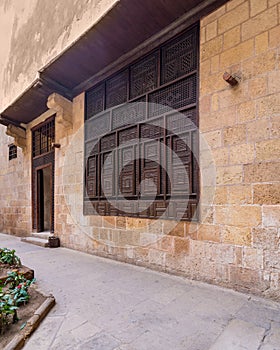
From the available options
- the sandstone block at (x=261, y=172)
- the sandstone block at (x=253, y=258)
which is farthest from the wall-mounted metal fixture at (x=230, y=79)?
the sandstone block at (x=253, y=258)

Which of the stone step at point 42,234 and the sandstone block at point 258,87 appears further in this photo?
the stone step at point 42,234

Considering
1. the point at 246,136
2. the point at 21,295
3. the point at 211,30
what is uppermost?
the point at 211,30

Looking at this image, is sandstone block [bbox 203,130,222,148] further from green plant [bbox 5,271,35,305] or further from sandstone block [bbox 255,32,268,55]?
green plant [bbox 5,271,35,305]

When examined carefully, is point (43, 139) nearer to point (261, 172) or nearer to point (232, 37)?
point (232, 37)

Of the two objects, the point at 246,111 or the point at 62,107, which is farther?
the point at 62,107

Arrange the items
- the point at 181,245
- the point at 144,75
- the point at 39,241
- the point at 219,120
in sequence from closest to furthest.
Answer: the point at 219,120 < the point at 181,245 < the point at 144,75 < the point at 39,241

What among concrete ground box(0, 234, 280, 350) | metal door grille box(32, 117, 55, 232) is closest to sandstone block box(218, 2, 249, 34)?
concrete ground box(0, 234, 280, 350)

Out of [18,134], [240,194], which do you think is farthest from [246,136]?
[18,134]

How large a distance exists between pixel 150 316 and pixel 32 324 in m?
0.93

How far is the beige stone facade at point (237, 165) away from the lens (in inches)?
92.0

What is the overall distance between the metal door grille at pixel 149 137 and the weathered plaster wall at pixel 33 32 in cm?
94

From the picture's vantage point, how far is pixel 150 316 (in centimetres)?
199

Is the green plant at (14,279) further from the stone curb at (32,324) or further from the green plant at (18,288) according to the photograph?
the stone curb at (32,324)

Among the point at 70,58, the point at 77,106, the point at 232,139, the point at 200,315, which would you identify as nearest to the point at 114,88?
the point at 70,58
